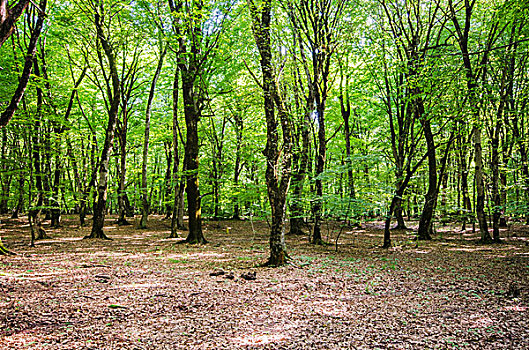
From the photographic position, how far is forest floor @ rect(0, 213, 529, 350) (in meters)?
3.72

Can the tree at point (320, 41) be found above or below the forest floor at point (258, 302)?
above

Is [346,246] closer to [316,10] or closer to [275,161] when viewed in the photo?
[275,161]

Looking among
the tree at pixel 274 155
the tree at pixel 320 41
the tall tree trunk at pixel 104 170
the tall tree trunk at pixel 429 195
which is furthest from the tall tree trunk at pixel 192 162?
the tall tree trunk at pixel 429 195

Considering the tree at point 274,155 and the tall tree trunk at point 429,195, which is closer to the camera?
the tree at point 274,155

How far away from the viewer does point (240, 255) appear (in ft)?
30.1

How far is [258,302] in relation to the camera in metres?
5.05

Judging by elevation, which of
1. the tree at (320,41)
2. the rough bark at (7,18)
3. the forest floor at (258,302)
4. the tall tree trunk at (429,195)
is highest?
the tree at (320,41)

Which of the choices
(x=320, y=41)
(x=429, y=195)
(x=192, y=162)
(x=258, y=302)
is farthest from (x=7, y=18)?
(x=429, y=195)

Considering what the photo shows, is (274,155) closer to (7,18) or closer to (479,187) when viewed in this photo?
(7,18)

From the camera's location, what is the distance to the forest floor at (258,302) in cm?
372

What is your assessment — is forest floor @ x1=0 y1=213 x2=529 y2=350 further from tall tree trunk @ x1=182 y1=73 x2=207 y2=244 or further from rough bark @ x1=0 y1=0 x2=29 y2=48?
rough bark @ x1=0 y1=0 x2=29 y2=48

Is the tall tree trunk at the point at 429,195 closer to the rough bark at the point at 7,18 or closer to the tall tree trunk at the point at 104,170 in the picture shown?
the tall tree trunk at the point at 104,170

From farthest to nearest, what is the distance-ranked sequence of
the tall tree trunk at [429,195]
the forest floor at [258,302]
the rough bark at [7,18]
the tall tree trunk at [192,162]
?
1. the tall tree trunk at [429,195]
2. the tall tree trunk at [192,162]
3. the rough bark at [7,18]
4. the forest floor at [258,302]

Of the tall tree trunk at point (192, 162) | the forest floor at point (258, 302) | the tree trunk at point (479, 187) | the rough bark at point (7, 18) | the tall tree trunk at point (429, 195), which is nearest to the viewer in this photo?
the forest floor at point (258, 302)
